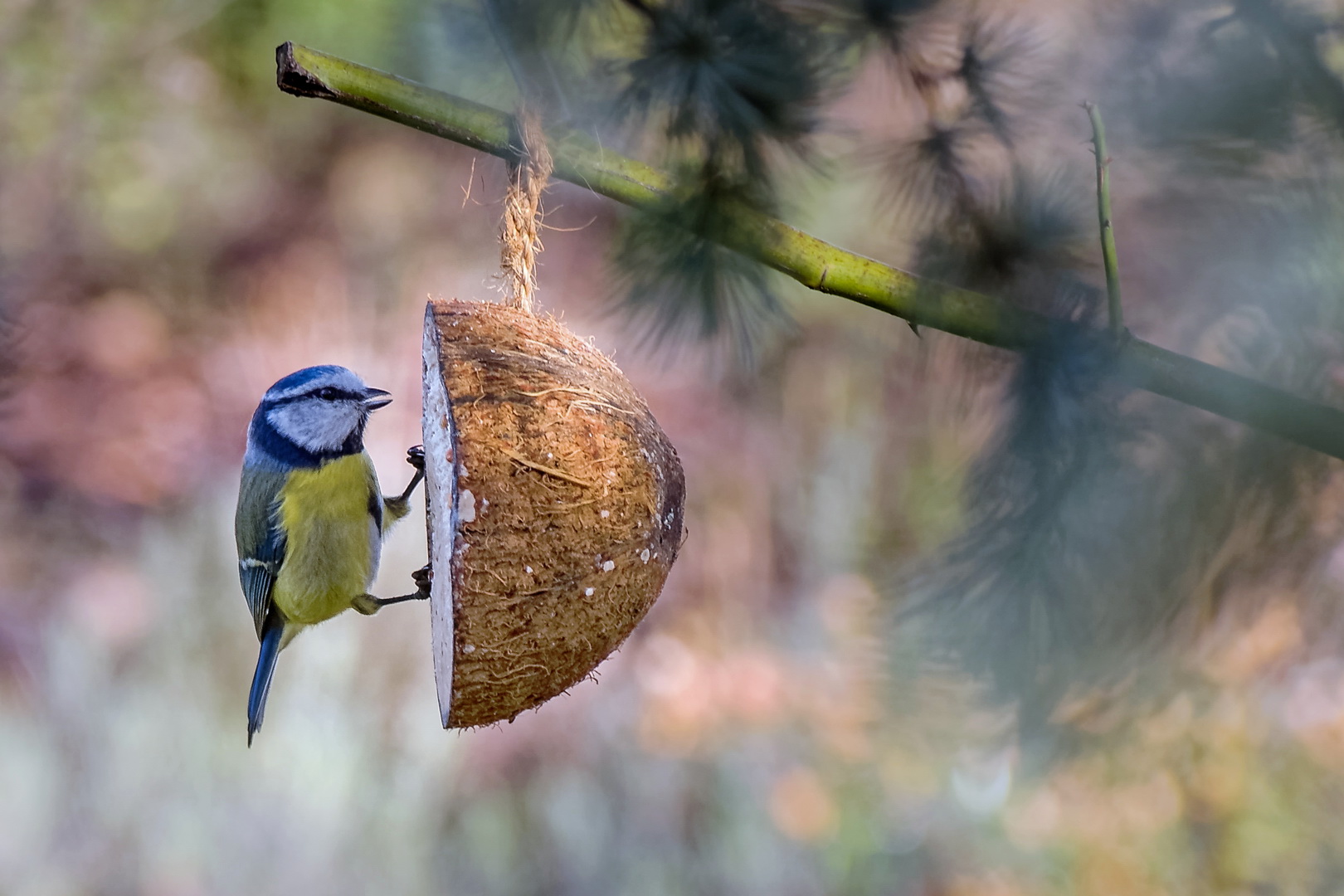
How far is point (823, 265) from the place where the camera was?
1.96ft

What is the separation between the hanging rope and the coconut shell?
0.07 m

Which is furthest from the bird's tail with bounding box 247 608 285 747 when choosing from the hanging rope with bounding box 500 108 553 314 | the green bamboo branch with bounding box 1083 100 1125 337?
the green bamboo branch with bounding box 1083 100 1125 337

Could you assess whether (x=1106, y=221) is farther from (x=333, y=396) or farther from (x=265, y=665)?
(x=265, y=665)

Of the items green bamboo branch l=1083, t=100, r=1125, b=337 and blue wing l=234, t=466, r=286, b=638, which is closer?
green bamboo branch l=1083, t=100, r=1125, b=337

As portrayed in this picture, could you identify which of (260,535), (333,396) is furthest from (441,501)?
(260,535)

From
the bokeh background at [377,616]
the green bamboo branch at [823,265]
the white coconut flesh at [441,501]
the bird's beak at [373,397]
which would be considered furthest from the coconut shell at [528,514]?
the bokeh background at [377,616]

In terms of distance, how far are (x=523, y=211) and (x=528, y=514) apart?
9.4 inches

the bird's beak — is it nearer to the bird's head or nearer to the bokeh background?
the bird's head

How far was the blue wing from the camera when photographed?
38.0 inches

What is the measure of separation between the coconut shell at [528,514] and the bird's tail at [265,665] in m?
0.43

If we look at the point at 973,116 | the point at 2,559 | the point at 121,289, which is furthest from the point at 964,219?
the point at 2,559

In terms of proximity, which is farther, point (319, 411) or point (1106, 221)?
point (319, 411)

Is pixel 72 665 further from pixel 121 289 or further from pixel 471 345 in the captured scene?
pixel 471 345

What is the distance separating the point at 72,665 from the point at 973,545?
5.51ft
